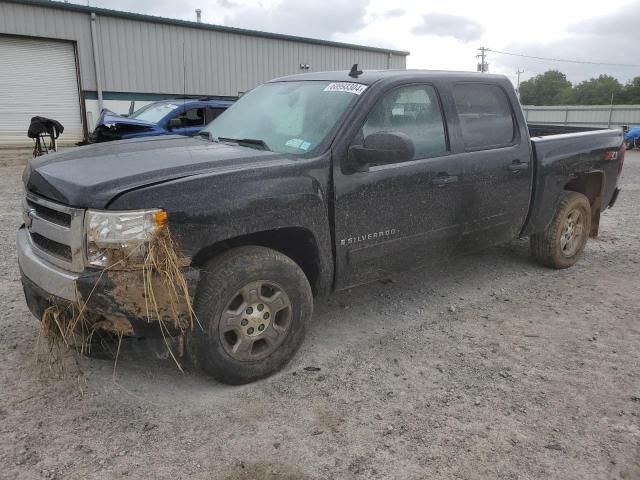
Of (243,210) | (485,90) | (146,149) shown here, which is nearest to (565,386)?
(243,210)

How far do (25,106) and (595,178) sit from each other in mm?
18569

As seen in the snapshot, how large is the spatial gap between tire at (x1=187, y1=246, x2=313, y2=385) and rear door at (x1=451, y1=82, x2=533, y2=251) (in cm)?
168

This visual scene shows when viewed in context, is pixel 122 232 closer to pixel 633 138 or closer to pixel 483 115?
pixel 483 115

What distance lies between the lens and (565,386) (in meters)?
3.30

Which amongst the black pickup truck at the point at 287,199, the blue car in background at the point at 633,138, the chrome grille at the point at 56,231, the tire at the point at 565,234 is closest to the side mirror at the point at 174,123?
the black pickup truck at the point at 287,199

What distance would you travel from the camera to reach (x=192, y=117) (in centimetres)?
→ 1111

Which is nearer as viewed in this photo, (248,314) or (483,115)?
(248,314)

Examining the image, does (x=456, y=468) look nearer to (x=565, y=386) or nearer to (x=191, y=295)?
(x=565, y=386)

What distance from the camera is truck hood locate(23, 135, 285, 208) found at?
9.11 feet

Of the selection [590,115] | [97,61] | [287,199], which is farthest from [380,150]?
[590,115]

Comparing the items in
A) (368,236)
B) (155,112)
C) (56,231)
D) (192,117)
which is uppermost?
(155,112)

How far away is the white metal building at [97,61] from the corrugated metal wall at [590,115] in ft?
48.7

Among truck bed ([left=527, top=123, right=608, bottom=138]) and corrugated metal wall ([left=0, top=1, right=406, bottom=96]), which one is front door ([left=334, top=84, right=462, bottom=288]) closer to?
truck bed ([left=527, top=123, right=608, bottom=138])

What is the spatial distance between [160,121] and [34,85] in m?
10.6
